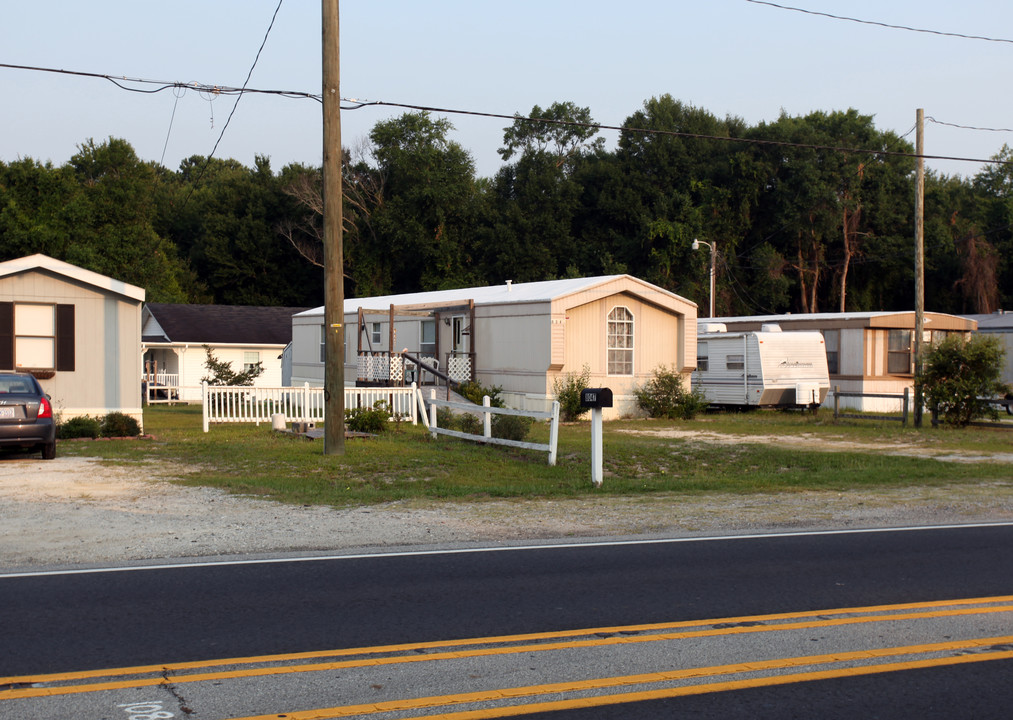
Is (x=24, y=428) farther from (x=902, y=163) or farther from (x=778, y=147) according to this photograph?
(x=902, y=163)

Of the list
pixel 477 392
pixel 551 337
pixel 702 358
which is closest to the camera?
pixel 551 337

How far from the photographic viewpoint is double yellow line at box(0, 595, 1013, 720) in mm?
5348

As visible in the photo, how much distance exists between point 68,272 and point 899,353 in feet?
84.9

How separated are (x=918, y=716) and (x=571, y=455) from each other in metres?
12.9

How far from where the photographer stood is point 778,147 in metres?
57.4

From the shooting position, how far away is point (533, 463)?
17047 millimetres

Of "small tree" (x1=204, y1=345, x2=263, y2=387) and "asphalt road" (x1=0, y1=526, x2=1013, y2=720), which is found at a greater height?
"small tree" (x1=204, y1=345, x2=263, y2=387)

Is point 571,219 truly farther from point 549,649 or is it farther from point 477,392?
point 549,649

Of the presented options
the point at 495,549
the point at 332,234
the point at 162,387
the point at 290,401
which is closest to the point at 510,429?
the point at 332,234

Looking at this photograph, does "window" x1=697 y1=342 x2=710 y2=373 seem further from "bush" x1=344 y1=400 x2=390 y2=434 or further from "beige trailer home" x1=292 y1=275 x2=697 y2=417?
"bush" x1=344 y1=400 x2=390 y2=434

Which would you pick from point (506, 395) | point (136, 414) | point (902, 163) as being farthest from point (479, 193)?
point (136, 414)

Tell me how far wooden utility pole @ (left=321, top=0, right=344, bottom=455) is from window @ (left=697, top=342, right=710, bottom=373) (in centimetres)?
1822

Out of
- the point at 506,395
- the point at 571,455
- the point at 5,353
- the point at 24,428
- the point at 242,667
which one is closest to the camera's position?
the point at 242,667

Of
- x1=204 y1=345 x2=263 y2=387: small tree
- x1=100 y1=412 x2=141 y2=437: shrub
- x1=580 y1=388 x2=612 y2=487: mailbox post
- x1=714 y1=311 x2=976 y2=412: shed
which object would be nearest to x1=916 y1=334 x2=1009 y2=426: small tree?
x1=714 y1=311 x2=976 y2=412: shed
